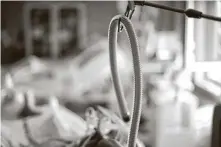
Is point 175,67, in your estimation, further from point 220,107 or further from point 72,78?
point 220,107

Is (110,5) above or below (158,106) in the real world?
above

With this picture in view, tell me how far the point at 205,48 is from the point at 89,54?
26 cm

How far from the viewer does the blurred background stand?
89 centimetres

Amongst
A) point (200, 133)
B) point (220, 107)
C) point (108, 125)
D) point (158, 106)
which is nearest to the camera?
point (220, 107)

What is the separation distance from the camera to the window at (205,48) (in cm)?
85

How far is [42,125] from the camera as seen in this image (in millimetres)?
794

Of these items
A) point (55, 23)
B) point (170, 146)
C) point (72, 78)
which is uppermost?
point (55, 23)

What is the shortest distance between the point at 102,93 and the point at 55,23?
189 millimetres

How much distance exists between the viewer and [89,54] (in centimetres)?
95

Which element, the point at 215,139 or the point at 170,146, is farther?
the point at 170,146

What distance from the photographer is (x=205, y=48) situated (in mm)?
881

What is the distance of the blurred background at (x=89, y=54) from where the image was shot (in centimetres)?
89

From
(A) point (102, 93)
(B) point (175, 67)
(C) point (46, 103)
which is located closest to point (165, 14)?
(B) point (175, 67)

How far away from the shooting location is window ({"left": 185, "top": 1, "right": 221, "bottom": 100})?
0.85 metres
